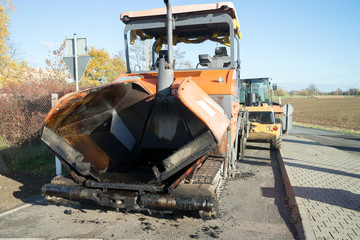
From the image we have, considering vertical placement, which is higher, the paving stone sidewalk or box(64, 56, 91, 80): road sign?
box(64, 56, 91, 80): road sign

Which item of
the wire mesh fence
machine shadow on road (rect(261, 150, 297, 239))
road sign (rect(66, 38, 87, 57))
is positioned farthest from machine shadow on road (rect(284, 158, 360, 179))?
the wire mesh fence

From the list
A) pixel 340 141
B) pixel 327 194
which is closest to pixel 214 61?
pixel 327 194

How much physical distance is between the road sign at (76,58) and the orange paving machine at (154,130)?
1.86 metres

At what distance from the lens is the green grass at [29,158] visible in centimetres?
709

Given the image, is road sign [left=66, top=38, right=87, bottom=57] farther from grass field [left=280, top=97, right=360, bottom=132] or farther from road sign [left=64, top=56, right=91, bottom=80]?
grass field [left=280, top=97, right=360, bottom=132]

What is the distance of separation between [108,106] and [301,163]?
20.1 feet

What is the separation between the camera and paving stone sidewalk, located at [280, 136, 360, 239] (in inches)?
154

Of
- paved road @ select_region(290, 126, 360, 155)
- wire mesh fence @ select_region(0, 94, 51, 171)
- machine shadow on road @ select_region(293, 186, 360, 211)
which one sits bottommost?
paved road @ select_region(290, 126, 360, 155)

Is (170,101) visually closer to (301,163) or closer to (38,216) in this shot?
(38,216)

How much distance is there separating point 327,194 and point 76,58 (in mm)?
6275

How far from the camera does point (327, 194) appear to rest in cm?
536

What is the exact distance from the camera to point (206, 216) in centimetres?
371

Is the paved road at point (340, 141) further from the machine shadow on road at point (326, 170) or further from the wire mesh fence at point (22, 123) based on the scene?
the wire mesh fence at point (22, 123)

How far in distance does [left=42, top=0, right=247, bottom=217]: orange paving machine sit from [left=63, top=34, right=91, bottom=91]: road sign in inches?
73.4
